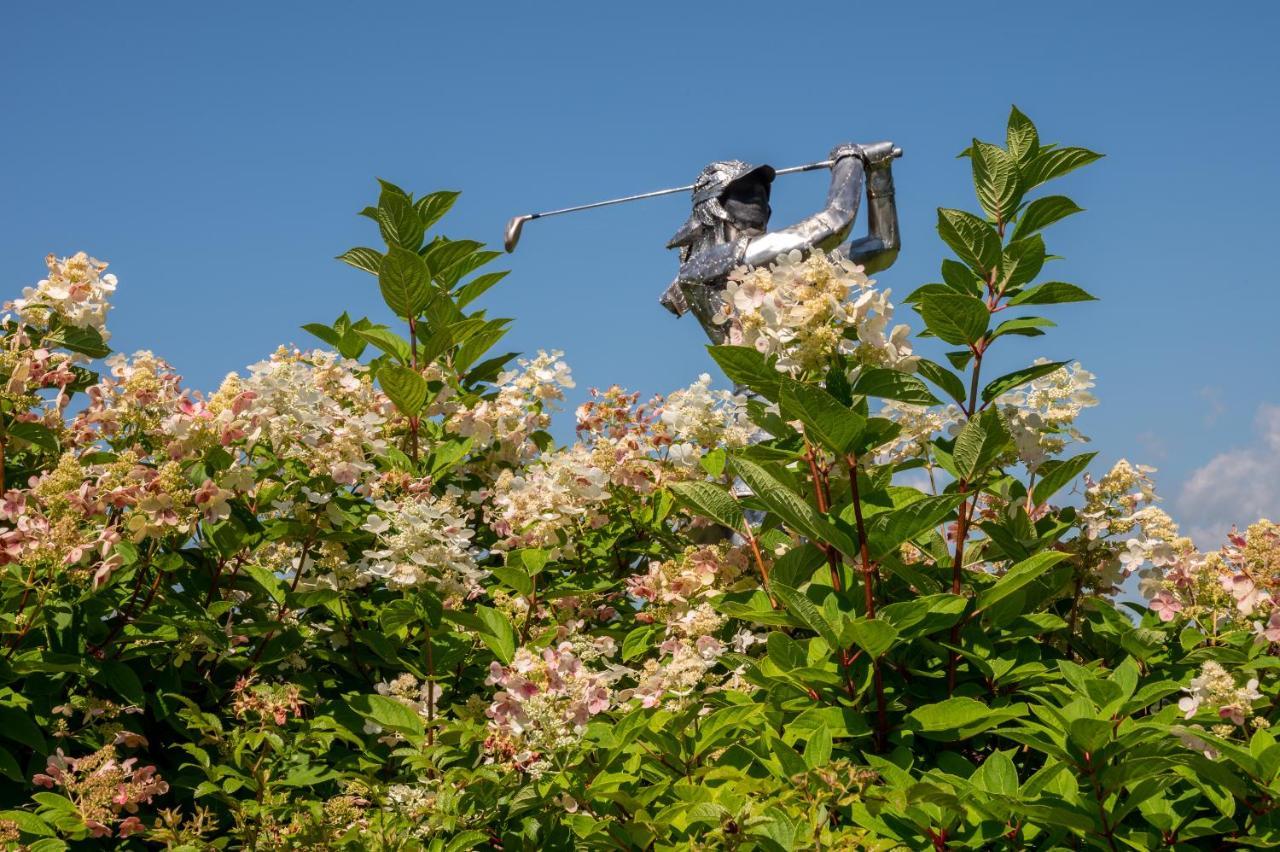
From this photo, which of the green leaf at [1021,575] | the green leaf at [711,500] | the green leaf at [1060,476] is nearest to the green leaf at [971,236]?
the green leaf at [1060,476]

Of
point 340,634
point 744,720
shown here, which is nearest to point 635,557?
point 340,634

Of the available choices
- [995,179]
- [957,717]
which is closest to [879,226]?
[995,179]

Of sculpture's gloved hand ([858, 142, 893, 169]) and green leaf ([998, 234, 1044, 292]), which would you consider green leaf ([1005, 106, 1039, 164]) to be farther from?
sculpture's gloved hand ([858, 142, 893, 169])

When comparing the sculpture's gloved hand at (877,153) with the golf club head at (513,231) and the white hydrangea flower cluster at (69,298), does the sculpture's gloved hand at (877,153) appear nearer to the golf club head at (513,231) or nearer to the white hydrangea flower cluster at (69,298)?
the golf club head at (513,231)

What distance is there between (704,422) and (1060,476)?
103 centimetres

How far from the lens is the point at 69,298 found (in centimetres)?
335

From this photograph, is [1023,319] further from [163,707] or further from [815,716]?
[163,707]

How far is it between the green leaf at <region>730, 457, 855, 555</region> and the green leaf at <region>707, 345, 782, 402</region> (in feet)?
0.66

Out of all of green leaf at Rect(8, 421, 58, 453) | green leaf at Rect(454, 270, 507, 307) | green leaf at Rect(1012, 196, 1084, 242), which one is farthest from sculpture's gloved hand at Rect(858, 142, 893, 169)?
green leaf at Rect(8, 421, 58, 453)

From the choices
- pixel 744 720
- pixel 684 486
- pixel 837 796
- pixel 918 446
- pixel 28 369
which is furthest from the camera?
pixel 918 446

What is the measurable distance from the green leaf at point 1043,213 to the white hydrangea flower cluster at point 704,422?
94 centimetres

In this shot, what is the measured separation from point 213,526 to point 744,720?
1.39 metres

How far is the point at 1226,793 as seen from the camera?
2.39 metres

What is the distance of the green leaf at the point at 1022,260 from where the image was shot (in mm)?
2709
